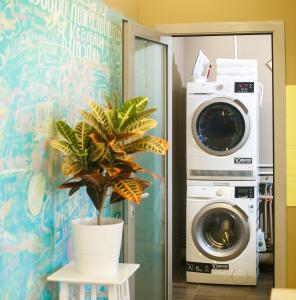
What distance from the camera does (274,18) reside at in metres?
4.28

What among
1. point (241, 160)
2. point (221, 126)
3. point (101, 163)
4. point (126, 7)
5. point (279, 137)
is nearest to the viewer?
point (101, 163)

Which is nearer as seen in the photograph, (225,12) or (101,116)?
(101,116)

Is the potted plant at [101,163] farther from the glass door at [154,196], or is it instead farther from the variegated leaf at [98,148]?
the glass door at [154,196]

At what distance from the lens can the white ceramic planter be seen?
258 centimetres

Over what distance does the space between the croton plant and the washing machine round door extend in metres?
2.43

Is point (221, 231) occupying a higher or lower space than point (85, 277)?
lower

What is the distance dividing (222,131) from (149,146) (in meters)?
2.54

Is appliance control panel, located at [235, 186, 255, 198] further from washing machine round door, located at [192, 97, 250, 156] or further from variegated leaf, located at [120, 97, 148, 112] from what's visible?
variegated leaf, located at [120, 97, 148, 112]

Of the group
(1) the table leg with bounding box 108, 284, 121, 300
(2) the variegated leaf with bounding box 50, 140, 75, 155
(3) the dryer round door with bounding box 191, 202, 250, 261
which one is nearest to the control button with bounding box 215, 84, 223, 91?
(3) the dryer round door with bounding box 191, 202, 250, 261

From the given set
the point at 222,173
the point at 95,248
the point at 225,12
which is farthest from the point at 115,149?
the point at 222,173

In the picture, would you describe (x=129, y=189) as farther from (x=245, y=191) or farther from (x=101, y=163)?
(x=245, y=191)

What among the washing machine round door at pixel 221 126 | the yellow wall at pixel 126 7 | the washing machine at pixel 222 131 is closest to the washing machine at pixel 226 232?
the washing machine at pixel 222 131

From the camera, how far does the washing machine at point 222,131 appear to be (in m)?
5.00

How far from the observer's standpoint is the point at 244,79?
504cm
